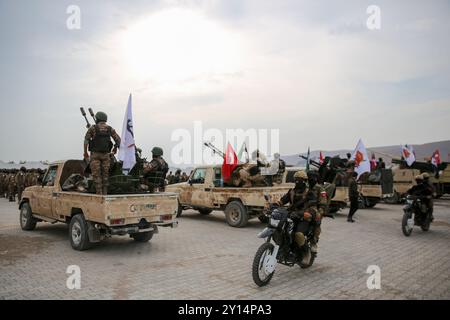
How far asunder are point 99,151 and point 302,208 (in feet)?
14.4

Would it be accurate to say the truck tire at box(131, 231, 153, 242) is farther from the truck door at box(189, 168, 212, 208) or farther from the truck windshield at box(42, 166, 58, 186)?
the truck door at box(189, 168, 212, 208)

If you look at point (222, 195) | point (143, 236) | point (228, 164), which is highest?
point (228, 164)

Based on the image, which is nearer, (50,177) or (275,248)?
(275,248)

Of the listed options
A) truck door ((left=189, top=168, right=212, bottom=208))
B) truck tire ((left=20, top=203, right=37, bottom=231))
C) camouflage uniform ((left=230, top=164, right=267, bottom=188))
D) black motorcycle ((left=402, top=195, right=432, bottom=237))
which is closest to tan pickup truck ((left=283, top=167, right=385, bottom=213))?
camouflage uniform ((left=230, top=164, right=267, bottom=188))

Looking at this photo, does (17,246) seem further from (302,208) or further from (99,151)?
(302,208)

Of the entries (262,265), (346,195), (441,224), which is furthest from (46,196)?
(441,224)

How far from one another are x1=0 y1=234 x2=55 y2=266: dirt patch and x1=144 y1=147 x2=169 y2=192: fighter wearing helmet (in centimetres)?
261

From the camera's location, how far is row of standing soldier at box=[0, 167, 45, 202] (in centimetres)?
1833

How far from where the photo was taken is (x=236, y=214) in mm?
10516

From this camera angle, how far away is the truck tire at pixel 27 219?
9.30 m

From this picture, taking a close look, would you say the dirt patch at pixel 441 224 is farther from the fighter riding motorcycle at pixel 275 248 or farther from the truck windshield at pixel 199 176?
the truck windshield at pixel 199 176

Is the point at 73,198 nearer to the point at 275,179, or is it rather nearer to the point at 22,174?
the point at 275,179

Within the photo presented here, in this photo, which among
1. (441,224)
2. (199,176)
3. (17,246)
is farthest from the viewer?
(199,176)

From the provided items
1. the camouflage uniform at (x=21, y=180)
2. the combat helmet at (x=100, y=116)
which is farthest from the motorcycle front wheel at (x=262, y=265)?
the camouflage uniform at (x=21, y=180)
